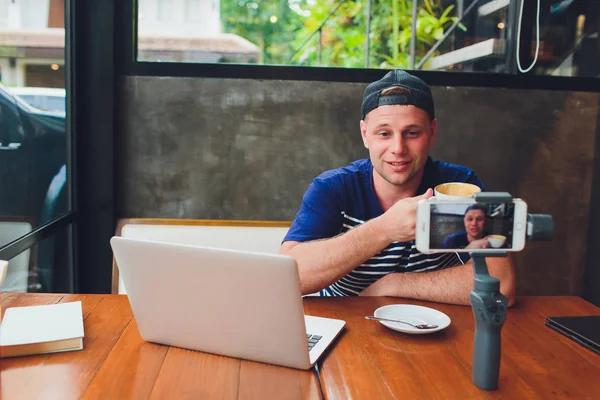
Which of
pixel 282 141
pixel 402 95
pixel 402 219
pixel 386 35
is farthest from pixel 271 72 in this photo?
pixel 402 219

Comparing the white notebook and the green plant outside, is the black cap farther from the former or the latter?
the white notebook

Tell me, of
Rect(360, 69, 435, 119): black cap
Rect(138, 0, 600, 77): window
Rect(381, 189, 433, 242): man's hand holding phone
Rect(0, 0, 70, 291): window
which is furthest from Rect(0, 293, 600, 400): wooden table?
Rect(138, 0, 600, 77): window

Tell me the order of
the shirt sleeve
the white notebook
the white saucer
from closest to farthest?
the white notebook < the white saucer < the shirt sleeve

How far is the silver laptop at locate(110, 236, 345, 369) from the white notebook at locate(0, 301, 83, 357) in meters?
0.15

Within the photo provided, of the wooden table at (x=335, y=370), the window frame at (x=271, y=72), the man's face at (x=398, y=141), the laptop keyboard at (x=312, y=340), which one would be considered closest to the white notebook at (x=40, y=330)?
the wooden table at (x=335, y=370)

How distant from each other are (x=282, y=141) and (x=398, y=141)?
3.28 feet

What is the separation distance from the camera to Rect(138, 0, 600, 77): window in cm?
268

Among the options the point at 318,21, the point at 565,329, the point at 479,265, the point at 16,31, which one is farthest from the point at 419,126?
the point at 16,31

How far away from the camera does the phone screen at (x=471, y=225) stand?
95cm

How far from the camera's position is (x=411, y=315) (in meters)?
1.37

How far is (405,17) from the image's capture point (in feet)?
9.37

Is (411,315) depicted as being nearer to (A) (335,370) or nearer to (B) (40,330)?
(A) (335,370)

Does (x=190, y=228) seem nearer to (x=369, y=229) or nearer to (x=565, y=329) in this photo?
(x=369, y=229)

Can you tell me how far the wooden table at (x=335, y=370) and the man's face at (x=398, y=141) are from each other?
2.09ft
